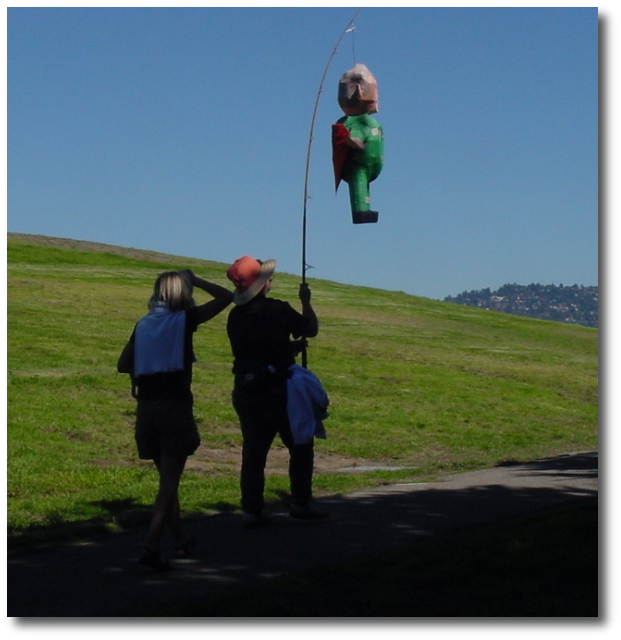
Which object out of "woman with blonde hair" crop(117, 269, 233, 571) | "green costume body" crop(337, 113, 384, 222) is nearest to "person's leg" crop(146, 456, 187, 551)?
"woman with blonde hair" crop(117, 269, 233, 571)

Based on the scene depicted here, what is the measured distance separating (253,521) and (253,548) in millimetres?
795

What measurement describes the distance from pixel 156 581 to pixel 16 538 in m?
2.01

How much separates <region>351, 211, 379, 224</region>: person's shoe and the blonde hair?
2.60 meters

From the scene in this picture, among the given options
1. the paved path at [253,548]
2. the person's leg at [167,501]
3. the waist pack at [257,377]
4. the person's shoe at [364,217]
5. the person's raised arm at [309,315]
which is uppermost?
the person's shoe at [364,217]

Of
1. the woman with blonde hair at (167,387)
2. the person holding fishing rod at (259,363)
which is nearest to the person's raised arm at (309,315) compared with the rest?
the person holding fishing rod at (259,363)

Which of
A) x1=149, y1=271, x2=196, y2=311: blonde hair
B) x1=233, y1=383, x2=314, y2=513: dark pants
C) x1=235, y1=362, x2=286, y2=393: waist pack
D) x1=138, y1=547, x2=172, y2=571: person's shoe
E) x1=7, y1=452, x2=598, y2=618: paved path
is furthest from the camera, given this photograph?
x1=233, y1=383, x2=314, y2=513: dark pants

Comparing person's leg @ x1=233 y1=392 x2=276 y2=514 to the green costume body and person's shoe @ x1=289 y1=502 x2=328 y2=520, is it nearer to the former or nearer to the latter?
person's shoe @ x1=289 y1=502 x2=328 y2=520

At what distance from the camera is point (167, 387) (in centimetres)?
710

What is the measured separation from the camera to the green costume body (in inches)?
378

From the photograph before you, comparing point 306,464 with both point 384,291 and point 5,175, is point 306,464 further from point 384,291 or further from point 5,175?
point 384,291

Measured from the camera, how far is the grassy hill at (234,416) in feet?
37.7

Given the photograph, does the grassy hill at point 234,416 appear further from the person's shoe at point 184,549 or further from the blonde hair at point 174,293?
the blonde hair at point 174,293

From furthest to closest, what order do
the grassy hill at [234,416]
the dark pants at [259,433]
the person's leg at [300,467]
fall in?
the grassy hill at [234,416], the person's leg at [300,467], the dark pants at [259,433]
